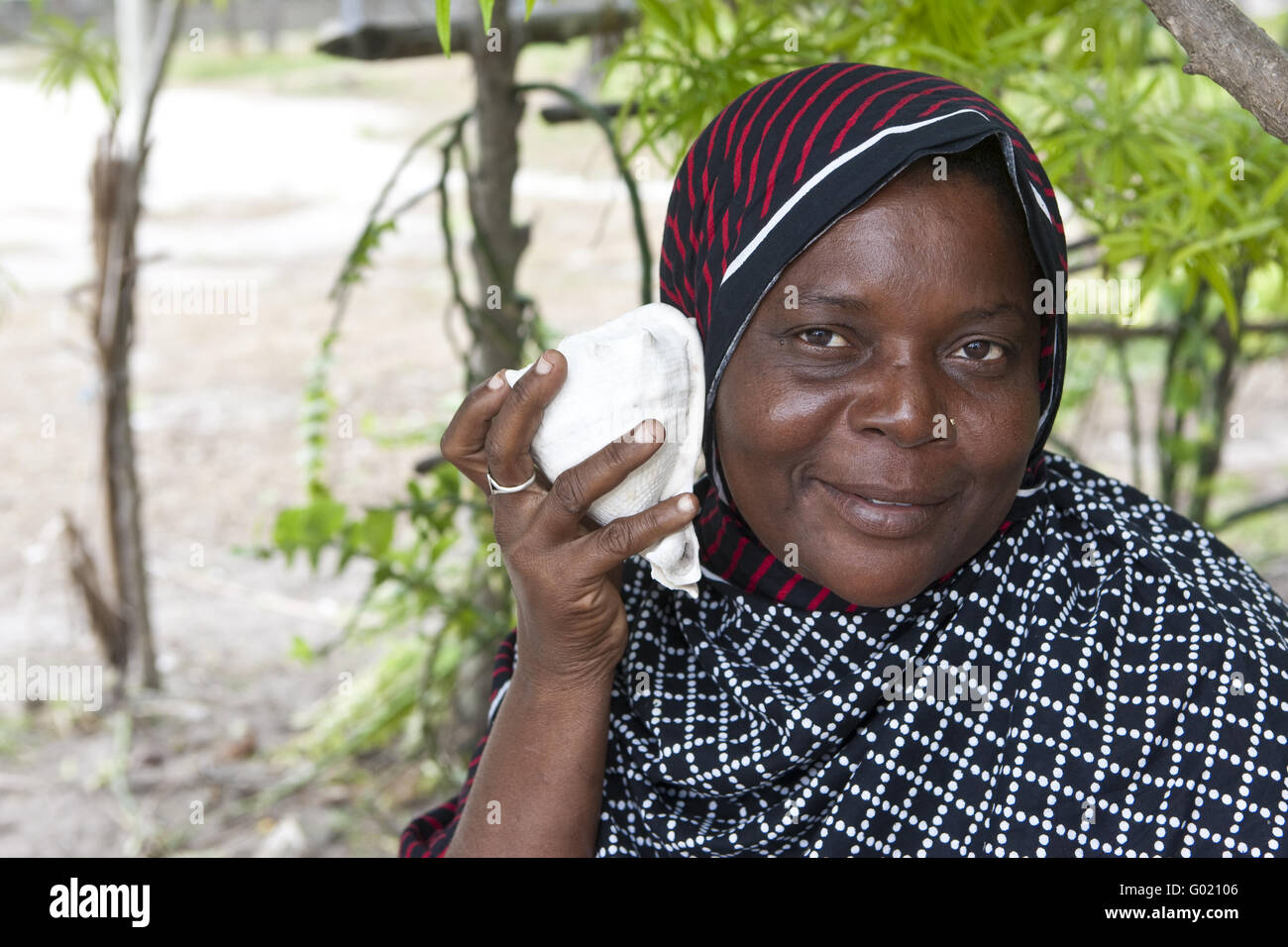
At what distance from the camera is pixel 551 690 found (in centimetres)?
132

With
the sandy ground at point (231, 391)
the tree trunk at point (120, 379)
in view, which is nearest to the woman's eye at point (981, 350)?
the sandy ground at point (231, 391)

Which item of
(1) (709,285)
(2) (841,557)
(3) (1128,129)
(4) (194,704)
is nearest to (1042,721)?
(2) (841,557)

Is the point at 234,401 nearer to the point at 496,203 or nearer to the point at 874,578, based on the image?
the point at 496,203

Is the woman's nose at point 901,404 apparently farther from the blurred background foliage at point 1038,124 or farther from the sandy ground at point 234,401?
the sandy ground at point 234,401

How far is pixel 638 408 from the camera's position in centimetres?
114

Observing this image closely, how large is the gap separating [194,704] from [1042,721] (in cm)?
287

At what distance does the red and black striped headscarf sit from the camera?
114 cm

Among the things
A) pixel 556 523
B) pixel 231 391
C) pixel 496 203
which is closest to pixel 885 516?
pixel 556 523

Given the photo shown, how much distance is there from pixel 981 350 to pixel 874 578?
9.3 inches

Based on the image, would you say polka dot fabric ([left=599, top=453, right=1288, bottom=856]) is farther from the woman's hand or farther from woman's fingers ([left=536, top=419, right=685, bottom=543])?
woman's fingers ([left=536, top=419, right=685, bottom=543])

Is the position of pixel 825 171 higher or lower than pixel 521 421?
higher

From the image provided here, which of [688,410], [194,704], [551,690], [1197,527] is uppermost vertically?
[688,410]

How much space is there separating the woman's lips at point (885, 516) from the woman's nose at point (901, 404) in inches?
2.5
